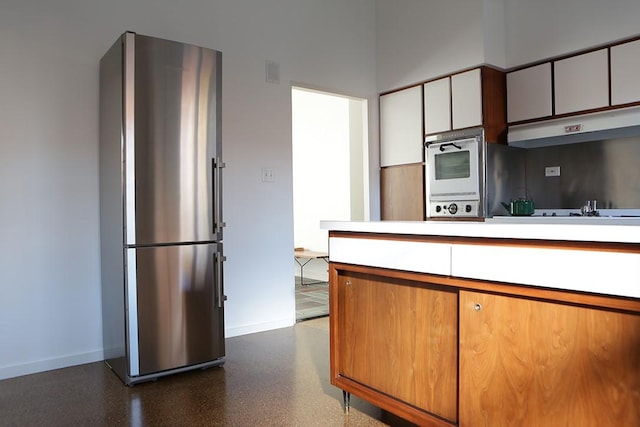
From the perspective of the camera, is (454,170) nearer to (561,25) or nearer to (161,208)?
(561,25)

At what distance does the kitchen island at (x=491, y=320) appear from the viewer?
123cm

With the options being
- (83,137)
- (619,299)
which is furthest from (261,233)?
(619,299)

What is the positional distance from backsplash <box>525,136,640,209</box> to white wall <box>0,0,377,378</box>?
228 centimetres

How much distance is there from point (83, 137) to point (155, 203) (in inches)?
31.8

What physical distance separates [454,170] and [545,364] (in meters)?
2.72

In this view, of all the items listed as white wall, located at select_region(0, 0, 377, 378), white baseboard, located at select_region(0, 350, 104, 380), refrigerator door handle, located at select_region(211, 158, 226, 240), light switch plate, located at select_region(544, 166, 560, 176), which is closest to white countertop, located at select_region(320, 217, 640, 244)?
refrigerator door handle, located at select_region(211, 158, 226, 240)

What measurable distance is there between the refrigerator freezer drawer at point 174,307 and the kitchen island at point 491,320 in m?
0.98

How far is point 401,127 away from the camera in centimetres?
439

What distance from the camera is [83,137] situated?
2.95 m

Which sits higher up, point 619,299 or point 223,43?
point 223,43

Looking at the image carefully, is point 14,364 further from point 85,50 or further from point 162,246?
point 85,50

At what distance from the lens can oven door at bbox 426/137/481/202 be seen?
3777 mm

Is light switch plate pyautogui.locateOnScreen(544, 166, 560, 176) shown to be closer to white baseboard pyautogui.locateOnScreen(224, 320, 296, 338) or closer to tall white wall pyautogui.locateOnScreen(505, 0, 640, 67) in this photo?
tall white wall pyautogui.locateOnScreen(505, 0, 640, 67)

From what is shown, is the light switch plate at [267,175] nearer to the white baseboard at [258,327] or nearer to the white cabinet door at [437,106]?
the white baseboard at [258,327]
